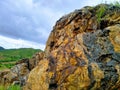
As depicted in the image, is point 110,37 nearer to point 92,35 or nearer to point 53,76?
point 92,35

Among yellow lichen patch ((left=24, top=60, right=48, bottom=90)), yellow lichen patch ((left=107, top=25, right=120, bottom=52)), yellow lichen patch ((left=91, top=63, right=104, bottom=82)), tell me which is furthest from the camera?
yellow lichen patch ((left=107, top=25, right=120, bottom=52))

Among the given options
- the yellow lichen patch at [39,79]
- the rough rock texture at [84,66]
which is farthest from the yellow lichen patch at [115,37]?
the yellow lichen patch at [39,79]

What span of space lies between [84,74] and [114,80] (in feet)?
3.50

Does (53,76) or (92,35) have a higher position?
(92,35)

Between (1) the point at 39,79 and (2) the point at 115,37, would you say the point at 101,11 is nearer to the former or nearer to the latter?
(2) the point at 115,37

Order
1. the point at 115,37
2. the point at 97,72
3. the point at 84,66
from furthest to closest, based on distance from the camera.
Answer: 1. the point at 115,37
2. the point at 84,66
3. the point at 97,72

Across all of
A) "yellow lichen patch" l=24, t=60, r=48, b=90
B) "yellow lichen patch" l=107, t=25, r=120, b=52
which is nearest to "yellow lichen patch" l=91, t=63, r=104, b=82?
"yellow lichen patch" l=107, t=25, r=120, b=52

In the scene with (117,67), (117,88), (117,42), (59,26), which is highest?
(59,26)

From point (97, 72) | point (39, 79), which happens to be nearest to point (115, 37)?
point (97, 72)

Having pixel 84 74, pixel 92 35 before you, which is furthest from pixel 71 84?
pixel 92 35

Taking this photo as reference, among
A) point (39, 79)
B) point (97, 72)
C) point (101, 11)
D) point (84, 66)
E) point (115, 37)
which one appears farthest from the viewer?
point (101, 11)

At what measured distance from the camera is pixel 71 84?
10648 mm

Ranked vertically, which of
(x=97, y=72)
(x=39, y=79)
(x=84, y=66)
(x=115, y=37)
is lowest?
(x=39, y=79)

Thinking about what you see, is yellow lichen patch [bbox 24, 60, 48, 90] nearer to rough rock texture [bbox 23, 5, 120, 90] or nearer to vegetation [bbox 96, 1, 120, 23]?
rough rock texture [bbox 23, 5, 120, 90]
